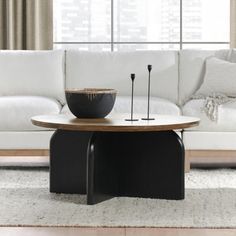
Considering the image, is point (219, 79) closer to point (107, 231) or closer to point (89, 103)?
point (89, 103)

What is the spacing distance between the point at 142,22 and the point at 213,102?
8.44 feet

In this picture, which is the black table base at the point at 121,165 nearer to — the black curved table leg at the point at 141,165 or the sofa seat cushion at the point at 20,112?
the black curved table leg at the point at 141,165

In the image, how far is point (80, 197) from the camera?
348cm

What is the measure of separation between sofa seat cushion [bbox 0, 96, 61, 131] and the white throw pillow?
3.66ft

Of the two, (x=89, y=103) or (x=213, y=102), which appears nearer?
(x=89, y=103)

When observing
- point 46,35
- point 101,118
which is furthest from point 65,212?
point 46,35

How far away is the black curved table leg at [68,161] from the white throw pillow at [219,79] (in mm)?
1484

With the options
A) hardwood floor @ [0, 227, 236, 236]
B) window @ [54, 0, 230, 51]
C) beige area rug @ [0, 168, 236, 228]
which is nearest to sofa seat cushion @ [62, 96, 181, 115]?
beige area rug @ [0, 168, 236, 228]

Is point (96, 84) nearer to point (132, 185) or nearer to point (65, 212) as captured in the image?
point (132, 185)

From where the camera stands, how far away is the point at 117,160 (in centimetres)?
348

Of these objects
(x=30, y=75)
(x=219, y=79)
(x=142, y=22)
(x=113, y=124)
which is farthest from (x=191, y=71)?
(x=142, y=22)

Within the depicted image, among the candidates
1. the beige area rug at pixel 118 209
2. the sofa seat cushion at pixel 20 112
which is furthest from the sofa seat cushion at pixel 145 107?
the beige area rug at pixel 118 209

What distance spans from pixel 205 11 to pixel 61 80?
A: 238 centimetres

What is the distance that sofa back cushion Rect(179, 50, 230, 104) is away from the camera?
494 centimetres
